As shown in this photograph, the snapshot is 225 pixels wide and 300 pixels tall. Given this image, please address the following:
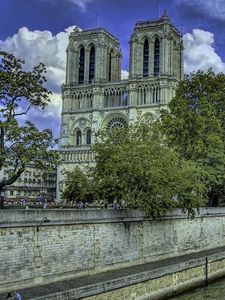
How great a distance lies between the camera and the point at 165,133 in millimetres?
44156

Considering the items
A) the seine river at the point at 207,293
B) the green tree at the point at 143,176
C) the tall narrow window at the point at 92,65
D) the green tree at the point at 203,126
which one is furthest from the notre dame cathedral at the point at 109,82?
the seine river at the point at 207,293

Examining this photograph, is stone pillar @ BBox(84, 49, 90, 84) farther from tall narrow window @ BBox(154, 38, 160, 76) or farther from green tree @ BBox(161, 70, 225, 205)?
green tree @ BBox(161, 70, 225, 205)

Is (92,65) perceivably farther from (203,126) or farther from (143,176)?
(143,176)

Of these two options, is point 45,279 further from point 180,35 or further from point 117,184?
point 180,35

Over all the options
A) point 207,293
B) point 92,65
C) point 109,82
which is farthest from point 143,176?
point 92,65

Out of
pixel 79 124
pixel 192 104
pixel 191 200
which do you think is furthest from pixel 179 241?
pixel 79 124

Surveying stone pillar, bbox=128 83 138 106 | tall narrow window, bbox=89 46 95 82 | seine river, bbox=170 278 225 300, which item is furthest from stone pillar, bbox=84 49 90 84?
seine river, bbox=170 278 225 300

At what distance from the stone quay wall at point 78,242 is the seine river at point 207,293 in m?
4.53

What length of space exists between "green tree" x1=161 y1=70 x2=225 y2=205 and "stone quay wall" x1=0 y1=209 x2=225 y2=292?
7956 millimetres

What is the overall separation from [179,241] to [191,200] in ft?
12.5

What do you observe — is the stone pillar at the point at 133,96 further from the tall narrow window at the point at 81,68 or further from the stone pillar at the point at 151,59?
the tall narrow window at the point at 81,68

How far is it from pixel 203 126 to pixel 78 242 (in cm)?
2107

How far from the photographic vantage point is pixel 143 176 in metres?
31.2

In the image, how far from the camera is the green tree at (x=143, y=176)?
31.2m
